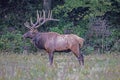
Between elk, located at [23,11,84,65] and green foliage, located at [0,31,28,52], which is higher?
elk, located at [23,11,84,65]

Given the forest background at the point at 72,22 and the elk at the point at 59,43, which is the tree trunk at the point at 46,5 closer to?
the forest background at the point at 72,22

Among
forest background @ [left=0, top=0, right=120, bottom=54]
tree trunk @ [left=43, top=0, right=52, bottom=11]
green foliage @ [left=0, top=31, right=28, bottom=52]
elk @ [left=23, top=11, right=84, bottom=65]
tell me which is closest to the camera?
elk @ [left=23, top=11, right=84, bottom=65]

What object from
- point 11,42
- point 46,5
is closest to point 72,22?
point 46,5

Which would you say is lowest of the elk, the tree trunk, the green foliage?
the green foliage

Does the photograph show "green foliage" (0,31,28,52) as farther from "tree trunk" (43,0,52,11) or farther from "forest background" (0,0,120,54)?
"tree trunk" (43,0,52,11)

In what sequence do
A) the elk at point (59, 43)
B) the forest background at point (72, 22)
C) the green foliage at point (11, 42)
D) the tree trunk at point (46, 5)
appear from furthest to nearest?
1. the tree trunk at point (46, 5)
2. the forest background at point (72, 22)
3. the green foliage at point (11, 42)
4. the elk at point (59, 43)

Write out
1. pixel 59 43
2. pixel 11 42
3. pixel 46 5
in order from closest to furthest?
pixel 59 43
pixel 11 42
pixel 46 5

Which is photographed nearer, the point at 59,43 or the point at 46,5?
the point at 59,43

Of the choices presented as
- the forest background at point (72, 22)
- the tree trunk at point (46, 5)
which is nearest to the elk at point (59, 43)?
the forest background at point (72, 22)

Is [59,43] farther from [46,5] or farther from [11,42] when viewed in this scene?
[46,5]

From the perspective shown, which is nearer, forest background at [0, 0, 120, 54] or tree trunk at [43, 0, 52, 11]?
forest background at [0, 0, 120, 54]

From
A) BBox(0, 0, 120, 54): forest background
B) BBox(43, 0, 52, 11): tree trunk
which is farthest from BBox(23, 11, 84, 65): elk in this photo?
BBox(43, 0, 52, 11): tree trunk

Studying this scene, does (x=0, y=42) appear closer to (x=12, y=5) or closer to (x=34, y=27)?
(x=12, y=5)

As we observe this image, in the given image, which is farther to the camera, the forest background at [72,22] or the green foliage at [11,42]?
the forest background at [72,22]
